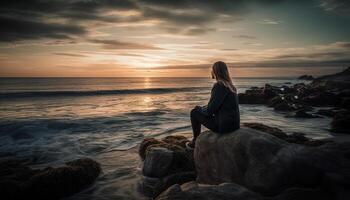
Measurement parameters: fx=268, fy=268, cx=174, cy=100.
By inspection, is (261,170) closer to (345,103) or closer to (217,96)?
(217,96)

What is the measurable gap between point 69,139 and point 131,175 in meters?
6.37

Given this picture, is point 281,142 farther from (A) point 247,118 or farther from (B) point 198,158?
(A) point 247,118

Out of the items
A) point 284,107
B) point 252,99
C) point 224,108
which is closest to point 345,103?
point 284,107

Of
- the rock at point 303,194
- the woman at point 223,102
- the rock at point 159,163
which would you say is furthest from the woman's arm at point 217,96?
the rock at point 303,194

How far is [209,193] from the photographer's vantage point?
3996 mm

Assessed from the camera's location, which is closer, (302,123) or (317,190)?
(317,190)

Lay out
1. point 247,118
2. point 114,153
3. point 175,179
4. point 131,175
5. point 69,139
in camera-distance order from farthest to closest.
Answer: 1. point 247,118
2. point 69,139
3. point 114,153
4. point 131,175
5. point 175,179

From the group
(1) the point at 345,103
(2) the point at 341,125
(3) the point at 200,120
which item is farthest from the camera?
(1) the point at 345,103

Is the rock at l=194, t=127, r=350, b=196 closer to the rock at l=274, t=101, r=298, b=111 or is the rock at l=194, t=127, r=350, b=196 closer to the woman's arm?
the woman's arm

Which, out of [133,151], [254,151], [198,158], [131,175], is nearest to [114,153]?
[133,151]

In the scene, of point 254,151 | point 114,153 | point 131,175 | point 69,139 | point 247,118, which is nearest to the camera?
point 254,151

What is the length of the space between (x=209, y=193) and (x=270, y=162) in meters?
1.44

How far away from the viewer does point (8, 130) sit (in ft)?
49.0

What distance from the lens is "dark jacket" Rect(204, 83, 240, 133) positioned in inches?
229
